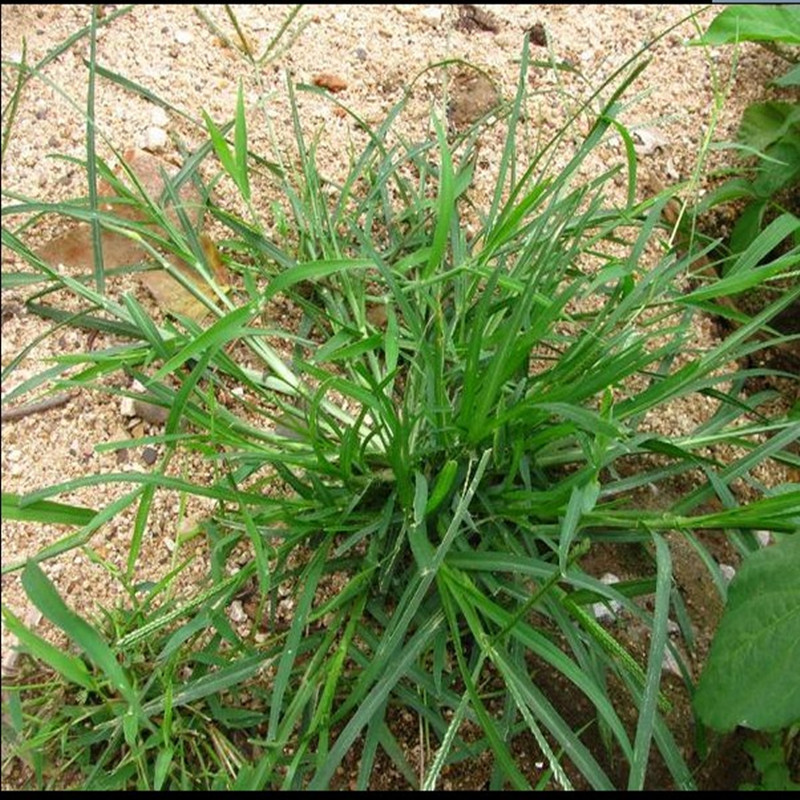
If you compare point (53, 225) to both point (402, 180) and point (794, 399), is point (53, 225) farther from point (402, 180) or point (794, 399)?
point (794, 399)

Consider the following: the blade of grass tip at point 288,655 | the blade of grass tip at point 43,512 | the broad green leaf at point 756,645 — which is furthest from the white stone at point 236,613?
the broad green leaf at point 756,645

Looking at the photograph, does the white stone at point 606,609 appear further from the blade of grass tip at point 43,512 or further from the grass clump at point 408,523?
the blade of grass tip at point 43,512

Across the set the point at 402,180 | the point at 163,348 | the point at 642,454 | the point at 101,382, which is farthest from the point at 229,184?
the point at 642,454

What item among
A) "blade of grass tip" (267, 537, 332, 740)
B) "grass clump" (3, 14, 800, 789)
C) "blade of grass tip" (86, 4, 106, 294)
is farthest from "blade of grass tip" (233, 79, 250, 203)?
"blade of grass tip" (267, 537, 332, 740)

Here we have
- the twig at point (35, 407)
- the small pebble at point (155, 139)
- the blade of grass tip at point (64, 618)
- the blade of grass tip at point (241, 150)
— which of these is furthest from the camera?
the small pebble at point (155, 139)

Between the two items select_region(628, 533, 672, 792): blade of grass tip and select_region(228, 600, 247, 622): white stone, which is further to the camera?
select_region(228, 600, 247, 622): white stone

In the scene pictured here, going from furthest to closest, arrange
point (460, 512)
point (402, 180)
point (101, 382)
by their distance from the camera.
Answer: point (402, 180)
point (101, 382)
point (460, 512)

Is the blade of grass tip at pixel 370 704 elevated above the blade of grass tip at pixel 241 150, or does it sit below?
below

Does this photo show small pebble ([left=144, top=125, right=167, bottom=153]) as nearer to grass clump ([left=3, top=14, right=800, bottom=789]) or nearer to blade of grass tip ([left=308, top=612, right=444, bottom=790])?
grass clump ([left=3, top=14, right=800, bottom=789])
